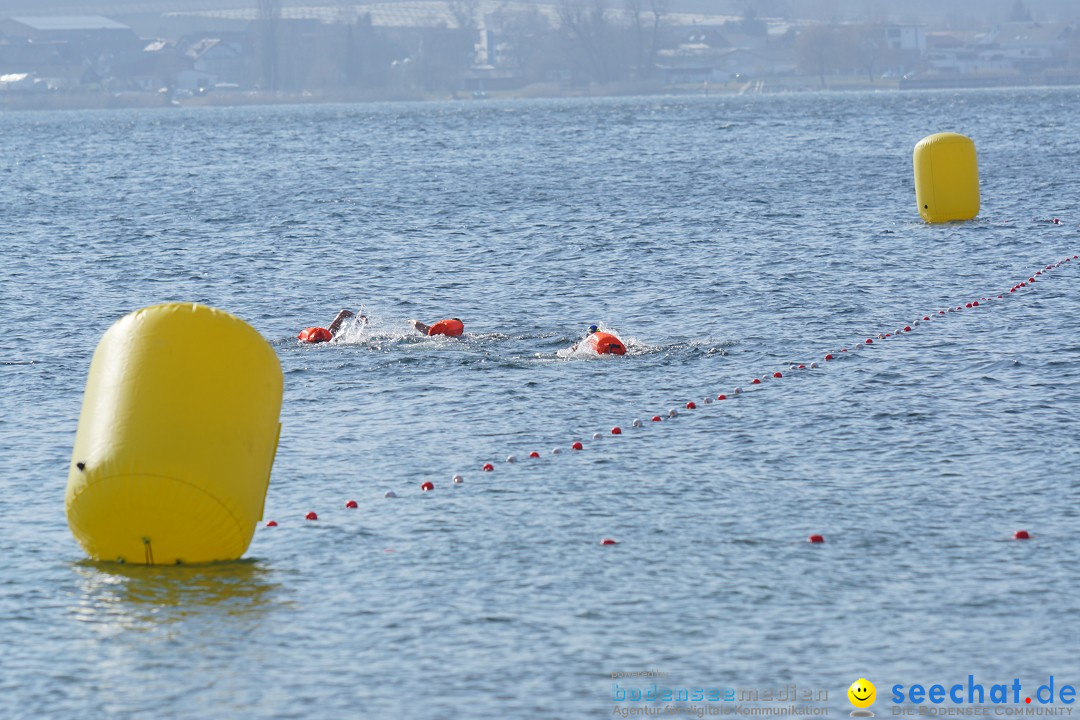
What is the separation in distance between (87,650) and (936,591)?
6828 millimetres

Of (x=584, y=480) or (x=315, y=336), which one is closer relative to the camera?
(x=584, y=480)

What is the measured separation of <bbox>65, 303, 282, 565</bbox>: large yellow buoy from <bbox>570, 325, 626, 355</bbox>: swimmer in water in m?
10.9

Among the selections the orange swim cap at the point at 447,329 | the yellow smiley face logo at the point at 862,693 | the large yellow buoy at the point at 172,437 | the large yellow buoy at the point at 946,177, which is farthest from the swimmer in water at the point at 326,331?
the large yellow buoy at the point at 946,177

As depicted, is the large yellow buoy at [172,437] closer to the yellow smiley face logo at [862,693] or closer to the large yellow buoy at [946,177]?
the yellow smiley face logo at [862,693]

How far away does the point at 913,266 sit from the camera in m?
34.2

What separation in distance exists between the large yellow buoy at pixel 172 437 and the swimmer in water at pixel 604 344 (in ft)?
35.7

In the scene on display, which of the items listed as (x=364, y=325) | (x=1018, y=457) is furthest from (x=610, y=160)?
(x=1018, y=457)

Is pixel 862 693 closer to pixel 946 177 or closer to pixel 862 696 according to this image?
pixel 862 696

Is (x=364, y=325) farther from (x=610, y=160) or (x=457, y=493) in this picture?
(x=610, y=160)

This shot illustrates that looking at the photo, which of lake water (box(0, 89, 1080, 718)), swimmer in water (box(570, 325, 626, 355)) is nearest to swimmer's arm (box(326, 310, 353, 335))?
lake water (box(0, 89, 1080, 718))

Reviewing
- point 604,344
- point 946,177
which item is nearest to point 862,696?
point 604,344

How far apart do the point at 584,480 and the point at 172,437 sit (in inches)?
210

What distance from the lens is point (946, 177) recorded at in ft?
134

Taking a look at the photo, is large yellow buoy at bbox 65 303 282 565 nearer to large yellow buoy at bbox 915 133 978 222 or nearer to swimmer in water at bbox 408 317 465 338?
swimmer in water at bbox 408 317 465 338
